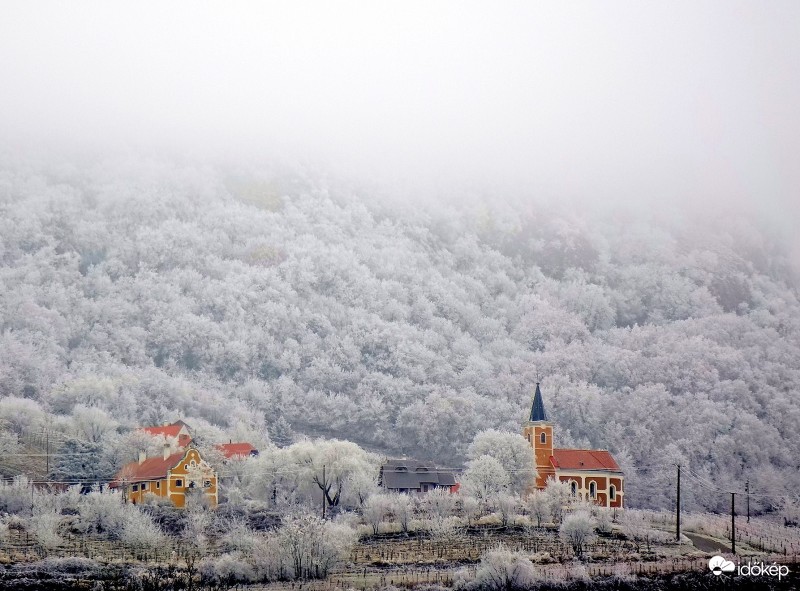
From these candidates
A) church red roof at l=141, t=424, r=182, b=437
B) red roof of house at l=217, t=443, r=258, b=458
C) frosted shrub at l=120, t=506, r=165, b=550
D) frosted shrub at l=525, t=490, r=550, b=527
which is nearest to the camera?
frosted shrub at l=120, t=506, r=165, b=550

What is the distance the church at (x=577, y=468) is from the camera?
4259 inches

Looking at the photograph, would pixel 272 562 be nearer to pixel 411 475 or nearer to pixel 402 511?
pixel 402 511

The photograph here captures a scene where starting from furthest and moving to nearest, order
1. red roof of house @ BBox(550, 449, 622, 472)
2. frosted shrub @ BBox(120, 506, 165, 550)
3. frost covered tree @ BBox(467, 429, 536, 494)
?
red roof of house @ BBox(550, 449, 622, 472) → frost covered tree @ BBox(467, 429, 536, 494) → frosted shrub @ BBox(120, 506, 165, 550)

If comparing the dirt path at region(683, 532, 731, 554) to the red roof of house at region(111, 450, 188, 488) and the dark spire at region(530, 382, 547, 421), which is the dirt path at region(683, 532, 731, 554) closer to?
the dark spire at region(530, 382, 547, 421)

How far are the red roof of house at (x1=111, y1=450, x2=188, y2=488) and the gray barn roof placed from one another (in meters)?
19.9

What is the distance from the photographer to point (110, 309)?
449 ft

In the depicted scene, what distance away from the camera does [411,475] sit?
345 feet

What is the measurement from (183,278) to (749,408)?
2864 inches

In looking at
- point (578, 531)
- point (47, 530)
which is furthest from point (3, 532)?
point (578, 531)

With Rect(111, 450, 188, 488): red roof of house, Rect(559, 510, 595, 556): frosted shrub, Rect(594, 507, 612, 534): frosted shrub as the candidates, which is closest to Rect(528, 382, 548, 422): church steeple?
Rect(594, 507, 612, 534): frosted shrub

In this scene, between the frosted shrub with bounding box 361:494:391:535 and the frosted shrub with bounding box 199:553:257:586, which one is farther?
the frosted shrub with bounding box 361:494:391:535

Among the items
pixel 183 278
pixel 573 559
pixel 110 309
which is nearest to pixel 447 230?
pixel 183 278

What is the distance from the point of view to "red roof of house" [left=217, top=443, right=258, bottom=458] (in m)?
102

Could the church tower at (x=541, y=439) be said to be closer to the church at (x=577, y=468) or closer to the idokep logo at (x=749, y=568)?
the church at (x=577, y=468)
